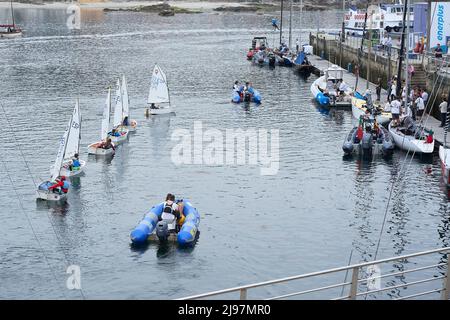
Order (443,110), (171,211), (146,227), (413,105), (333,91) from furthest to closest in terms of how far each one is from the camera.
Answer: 1. (333,91)
2. (413,105)
3. (443,110)
4. (171,211)
5. (146,227)

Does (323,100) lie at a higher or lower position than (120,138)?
higher

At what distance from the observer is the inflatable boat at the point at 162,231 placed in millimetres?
33781

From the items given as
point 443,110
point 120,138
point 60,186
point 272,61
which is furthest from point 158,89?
point 272,61

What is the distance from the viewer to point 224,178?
149 ft

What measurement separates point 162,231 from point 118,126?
2544cm

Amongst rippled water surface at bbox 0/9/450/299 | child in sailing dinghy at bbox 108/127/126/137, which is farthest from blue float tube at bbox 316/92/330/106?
child in sailing dinghy at bbox 108/127/126/137

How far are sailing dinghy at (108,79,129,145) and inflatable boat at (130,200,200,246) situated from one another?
19.9m

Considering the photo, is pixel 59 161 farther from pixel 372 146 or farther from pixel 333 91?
pixel 333 91

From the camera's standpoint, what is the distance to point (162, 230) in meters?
33.9

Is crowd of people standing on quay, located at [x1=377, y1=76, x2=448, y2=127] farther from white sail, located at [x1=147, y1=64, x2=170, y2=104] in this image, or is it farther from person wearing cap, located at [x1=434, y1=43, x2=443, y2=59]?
white sail, located at [x1=147, y1=64, x2=170, y2=104]
